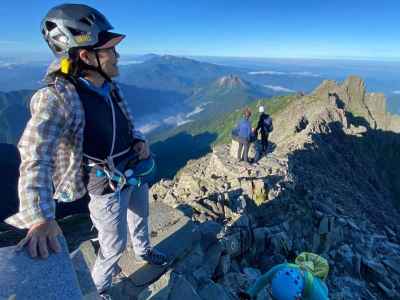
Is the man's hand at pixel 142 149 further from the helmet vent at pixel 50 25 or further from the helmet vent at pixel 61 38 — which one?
the helmet vent at pixel 50 25

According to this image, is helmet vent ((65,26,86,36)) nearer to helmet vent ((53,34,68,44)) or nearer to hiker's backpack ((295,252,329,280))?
helmet vent ((53,34,68,44))

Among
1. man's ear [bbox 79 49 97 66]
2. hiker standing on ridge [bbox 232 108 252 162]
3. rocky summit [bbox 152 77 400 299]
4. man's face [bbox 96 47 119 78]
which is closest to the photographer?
man's ear [bbox 79 49 97 66]

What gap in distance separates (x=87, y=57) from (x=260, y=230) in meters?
11.5

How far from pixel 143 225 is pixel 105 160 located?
2.06 metres

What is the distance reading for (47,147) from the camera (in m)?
3.74

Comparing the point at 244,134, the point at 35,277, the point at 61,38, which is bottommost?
the point at 244,134

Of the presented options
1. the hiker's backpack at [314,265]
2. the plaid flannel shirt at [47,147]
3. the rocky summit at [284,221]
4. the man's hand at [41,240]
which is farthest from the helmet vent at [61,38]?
the hiker's backpack at [314,265]

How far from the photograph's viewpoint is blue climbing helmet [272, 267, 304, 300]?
6742 mm

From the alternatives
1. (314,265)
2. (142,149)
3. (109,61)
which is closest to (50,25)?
(109,61)

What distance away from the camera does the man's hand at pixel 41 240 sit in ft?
11.1

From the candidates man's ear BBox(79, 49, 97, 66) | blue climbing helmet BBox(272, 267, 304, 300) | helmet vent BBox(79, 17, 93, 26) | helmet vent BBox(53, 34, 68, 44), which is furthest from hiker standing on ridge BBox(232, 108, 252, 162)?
helmet vent BBox(53, 34, 68, 44)

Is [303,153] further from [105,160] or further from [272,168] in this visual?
[105,160]

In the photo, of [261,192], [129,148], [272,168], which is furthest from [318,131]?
[129,148]

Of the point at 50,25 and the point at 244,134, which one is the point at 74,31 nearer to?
the point at 50,25
